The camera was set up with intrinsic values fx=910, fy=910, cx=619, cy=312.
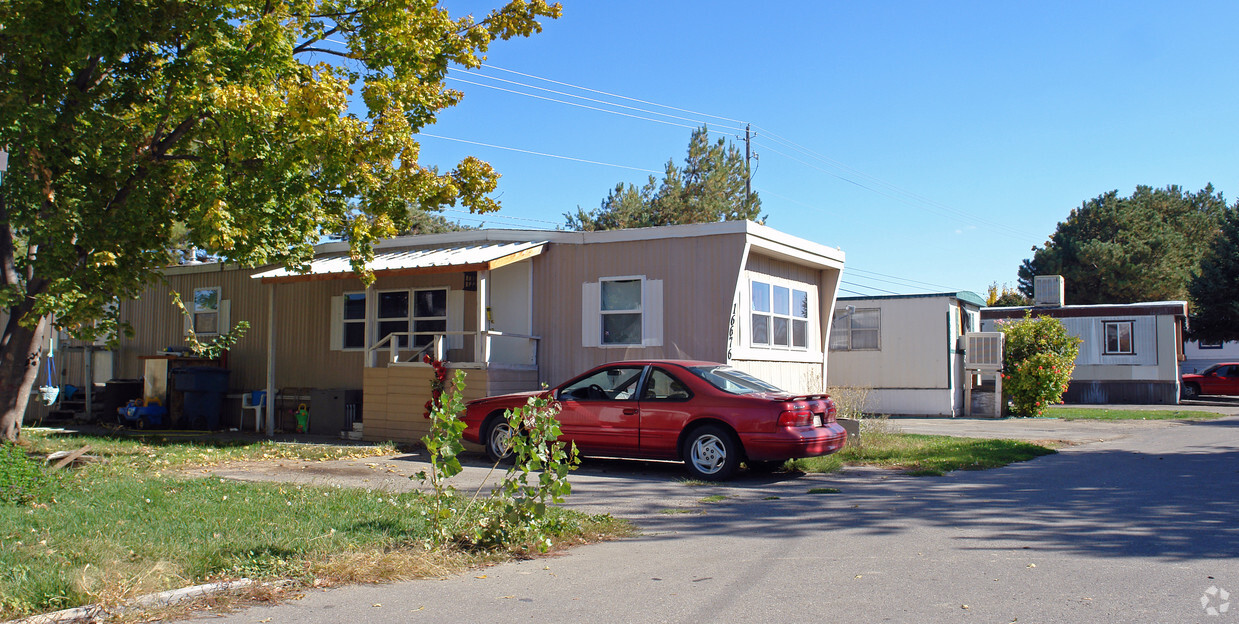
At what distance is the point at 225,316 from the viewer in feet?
61.8

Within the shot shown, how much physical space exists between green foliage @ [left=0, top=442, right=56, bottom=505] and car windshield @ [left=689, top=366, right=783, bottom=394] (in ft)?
22.1

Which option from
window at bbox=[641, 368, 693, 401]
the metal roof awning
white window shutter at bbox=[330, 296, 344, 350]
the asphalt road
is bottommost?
the asphalt road

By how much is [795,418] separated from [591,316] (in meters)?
5.74

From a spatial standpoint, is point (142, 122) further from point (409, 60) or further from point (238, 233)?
point (409, 60)

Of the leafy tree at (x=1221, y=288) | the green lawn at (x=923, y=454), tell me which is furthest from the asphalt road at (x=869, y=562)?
the leafy tree at (x=1221, y=288)

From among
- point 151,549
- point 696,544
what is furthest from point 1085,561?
point 151,549

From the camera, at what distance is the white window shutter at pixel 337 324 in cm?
1733

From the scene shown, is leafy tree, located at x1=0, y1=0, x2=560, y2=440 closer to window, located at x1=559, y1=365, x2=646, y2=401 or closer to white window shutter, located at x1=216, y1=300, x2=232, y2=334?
window, located at x1=559, y1=365, x2=646, y2=401

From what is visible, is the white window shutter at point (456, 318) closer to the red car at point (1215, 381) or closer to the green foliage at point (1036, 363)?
the green foliage at point (1036, 363)

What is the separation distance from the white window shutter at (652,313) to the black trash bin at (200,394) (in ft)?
28.0

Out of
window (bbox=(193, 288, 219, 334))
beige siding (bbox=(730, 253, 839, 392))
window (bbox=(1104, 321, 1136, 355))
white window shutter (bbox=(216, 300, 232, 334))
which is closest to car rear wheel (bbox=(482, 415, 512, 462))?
beige siding (bbox=(730, 253, 839, 392))

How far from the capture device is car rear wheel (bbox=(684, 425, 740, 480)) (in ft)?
34.2

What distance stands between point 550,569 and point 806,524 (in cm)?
258

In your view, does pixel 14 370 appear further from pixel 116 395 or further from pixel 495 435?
pixel 495 435
